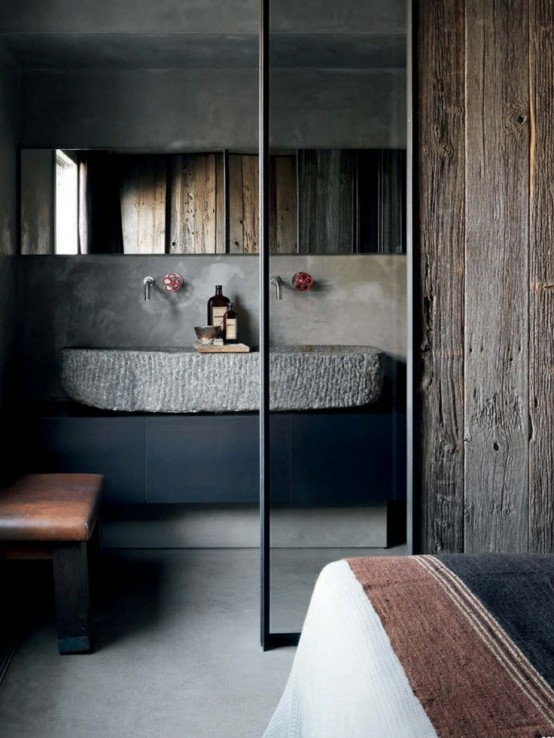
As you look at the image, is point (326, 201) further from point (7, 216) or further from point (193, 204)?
point (7, 216)

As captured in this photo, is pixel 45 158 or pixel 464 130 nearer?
pixel 464 130

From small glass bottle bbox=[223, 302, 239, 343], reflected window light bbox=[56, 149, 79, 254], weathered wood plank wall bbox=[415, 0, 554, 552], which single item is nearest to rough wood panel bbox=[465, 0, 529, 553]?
weathered wood plank wall bbox=[415, 0, 554, 552]

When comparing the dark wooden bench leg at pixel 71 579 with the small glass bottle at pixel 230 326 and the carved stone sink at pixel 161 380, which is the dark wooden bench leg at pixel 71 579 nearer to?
the carved stone sink at pixel 161 380

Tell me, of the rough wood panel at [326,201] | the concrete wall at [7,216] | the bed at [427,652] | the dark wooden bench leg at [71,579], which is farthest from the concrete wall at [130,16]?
the bed at [427,652]

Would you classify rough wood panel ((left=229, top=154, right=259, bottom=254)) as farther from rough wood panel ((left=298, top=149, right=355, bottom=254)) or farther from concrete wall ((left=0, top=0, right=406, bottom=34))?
rough wood panel ((left=298, top=149, right=355, bottom=254))

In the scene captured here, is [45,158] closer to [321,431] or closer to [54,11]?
[54,11]

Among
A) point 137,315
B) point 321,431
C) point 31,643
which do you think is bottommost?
point 31,643

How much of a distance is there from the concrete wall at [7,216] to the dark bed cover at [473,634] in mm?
2823

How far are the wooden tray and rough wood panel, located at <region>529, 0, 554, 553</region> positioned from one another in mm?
1406

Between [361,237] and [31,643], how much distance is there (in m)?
1.81

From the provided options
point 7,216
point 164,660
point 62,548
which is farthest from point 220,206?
point 164,660

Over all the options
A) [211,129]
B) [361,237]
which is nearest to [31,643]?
[361,237]

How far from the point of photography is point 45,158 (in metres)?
4.08

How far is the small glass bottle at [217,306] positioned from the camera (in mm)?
4062
